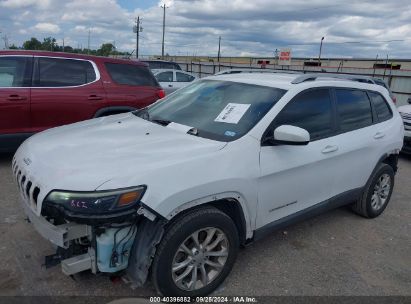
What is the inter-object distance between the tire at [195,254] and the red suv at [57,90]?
4071 mm

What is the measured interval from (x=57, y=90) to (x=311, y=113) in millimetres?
4160

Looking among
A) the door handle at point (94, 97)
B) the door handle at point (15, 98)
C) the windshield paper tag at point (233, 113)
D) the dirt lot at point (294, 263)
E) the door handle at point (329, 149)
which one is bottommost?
the dirt lot at point (294, 263)

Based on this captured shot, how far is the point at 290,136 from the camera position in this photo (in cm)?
312

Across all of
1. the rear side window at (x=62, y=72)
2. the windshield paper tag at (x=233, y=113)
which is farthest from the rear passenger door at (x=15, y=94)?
the windshield paper tag at (x=233, y=113)

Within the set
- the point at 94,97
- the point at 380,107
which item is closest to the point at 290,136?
the point at 380,107

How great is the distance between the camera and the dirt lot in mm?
3105

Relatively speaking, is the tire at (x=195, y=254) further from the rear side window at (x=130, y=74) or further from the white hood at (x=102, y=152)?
the rear side window at (x=130, y=74)

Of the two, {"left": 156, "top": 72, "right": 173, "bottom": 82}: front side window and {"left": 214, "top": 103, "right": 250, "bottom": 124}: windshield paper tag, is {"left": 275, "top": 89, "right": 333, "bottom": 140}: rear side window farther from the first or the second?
{"left": 156, "top": 72, "right": 173, "bottom": 82}: front side window

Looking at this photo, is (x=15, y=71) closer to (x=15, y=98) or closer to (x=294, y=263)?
(x=15, y=98)

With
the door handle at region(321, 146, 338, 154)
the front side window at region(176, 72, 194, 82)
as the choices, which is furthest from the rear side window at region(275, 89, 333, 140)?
the front side window at region(176, 72, 194, 82)

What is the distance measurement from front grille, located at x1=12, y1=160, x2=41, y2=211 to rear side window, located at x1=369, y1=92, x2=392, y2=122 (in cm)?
386

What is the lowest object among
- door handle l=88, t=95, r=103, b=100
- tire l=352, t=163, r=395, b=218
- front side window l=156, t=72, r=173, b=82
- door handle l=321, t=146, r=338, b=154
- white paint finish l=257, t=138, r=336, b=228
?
tire l=352, t=163, r=395, b=218

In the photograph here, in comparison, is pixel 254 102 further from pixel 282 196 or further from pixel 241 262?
pixel 241 262

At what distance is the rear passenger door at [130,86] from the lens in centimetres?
664
